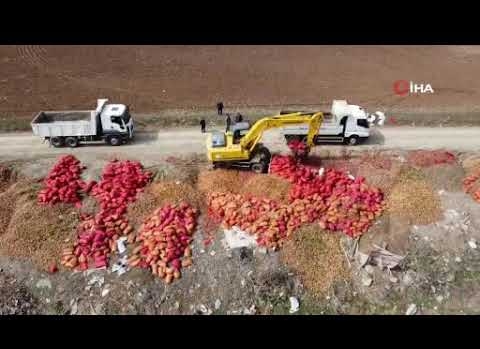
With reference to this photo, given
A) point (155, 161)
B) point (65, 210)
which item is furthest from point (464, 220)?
point (65, 210)

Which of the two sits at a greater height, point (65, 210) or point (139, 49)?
point (139, 49)

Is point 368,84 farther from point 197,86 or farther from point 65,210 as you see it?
point 65,210

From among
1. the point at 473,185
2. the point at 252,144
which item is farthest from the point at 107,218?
the point at 473,185

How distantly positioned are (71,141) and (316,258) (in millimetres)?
15863

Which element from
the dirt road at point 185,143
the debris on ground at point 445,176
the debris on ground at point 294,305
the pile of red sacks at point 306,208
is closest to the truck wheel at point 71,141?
the dirt road at point 185,143

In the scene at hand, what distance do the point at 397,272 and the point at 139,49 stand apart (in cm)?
3097

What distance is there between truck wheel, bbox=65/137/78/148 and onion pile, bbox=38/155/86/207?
1.60 metres

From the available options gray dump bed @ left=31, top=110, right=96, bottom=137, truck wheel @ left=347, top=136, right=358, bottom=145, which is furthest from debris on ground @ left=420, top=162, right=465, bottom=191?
gray dump bed @ left=31, top=110, right=96, bottom=137

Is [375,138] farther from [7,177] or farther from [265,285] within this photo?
[7,177]

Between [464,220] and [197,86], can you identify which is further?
[197,86]

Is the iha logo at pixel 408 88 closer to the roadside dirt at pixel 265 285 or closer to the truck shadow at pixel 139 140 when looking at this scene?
the roadside dirt at pixel 265 285

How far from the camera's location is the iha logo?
32.8m

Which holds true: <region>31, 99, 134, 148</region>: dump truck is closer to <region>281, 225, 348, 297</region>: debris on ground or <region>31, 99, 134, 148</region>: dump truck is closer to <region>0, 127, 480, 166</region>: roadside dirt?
<region>0, 127, 480, 166</region>: roadside dirt

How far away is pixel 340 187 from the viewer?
2123 cm
